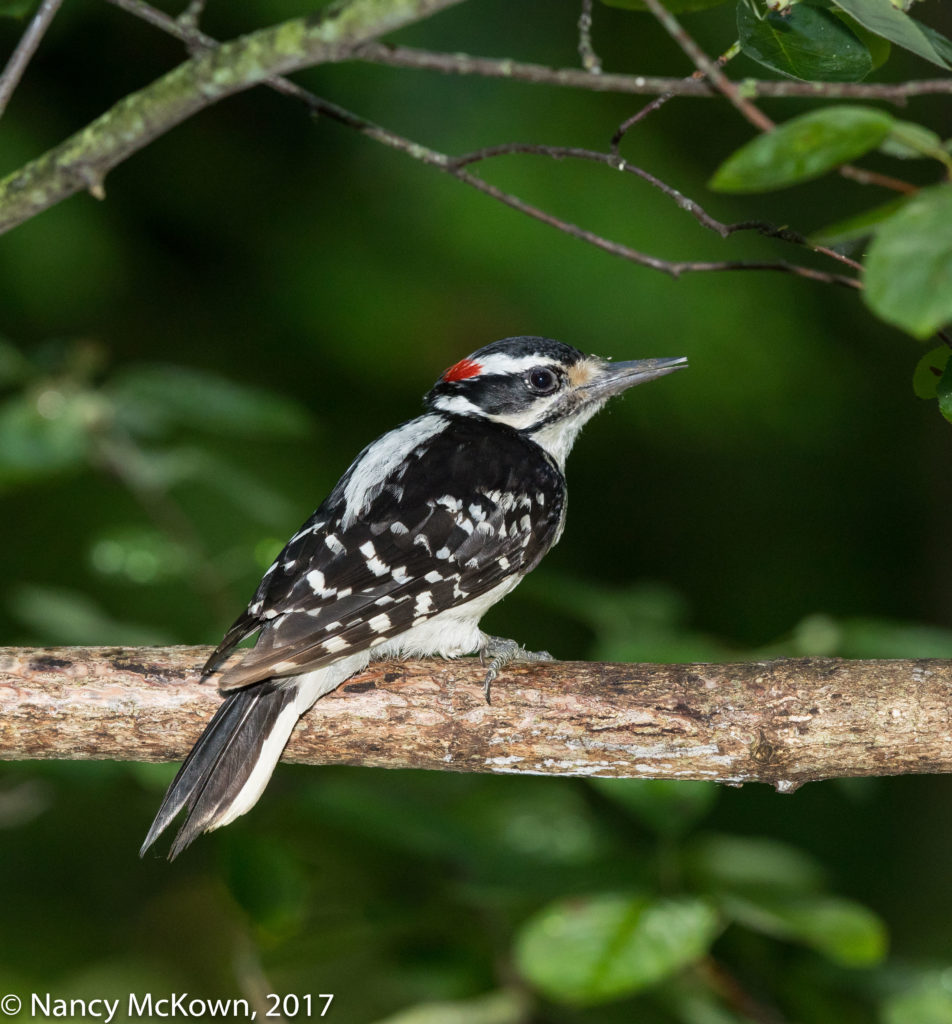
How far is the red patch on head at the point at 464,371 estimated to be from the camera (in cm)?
374

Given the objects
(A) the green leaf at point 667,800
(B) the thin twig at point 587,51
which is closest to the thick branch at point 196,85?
(B) the thin twig at point 587,51

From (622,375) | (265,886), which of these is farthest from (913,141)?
(622,375)

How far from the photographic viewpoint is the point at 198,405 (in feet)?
9.32

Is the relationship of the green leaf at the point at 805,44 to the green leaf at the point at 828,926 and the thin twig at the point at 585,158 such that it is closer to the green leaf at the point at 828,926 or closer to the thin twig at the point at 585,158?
the thin twig at the point at 585,158

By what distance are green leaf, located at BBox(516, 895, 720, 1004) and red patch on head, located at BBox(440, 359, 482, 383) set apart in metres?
1.90

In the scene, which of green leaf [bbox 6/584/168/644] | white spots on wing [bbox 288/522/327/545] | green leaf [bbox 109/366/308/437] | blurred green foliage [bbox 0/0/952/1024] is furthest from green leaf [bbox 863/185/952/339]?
green leaf [bbox 6/584/168/644]

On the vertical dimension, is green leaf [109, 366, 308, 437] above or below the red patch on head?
above

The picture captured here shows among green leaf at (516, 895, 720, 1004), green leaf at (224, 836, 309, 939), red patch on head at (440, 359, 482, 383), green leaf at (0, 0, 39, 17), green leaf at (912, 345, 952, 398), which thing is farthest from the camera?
red patch on head at (440, 359, 482, 383)

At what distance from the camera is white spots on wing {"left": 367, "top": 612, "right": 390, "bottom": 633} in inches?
110

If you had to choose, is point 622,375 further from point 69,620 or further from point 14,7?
point 14,7

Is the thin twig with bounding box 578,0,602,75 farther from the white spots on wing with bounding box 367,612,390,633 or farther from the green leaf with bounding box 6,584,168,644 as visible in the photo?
the green leaf with bounding box 6,584,168,644

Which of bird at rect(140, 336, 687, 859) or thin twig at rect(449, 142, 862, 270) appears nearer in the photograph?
thin twig at rect(449, 142, 862, 270)

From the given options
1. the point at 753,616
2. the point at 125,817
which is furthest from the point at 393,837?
the point at 753,616

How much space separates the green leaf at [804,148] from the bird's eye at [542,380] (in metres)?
2.50
